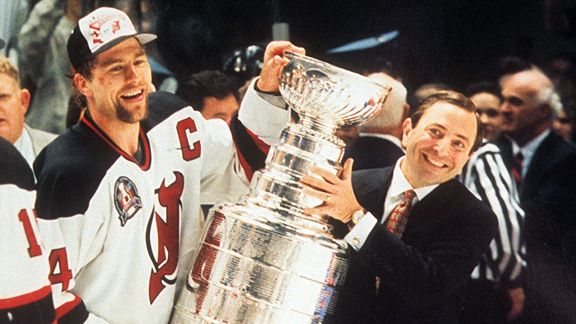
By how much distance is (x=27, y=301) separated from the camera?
259 cm

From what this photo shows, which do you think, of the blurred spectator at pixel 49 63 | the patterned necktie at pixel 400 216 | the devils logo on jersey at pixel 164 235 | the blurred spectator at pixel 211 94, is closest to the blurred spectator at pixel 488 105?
the patterned necktie at pixel 400 216

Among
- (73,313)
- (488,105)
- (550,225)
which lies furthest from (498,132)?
(73,313)

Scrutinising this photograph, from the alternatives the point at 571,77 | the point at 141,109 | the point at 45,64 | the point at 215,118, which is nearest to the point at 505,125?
the point at 571,77

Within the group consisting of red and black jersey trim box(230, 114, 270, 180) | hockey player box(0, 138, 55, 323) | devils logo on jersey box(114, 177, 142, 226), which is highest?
red and black jersey trim box(230, 114, 270, 180)

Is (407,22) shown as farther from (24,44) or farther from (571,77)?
(24,44)

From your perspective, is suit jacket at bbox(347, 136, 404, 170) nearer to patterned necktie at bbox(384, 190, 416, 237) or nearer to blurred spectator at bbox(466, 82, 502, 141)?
patterned necktie at bbox(384, 190, 416, 237)

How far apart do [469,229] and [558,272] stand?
361 mm

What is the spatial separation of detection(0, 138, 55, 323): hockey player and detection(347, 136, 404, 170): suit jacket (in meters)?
0.90

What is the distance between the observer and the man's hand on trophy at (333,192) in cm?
263

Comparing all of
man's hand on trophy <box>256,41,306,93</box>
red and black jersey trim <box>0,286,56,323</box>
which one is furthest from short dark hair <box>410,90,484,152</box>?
red and black jersey trim <box>0,286,56,323</box>

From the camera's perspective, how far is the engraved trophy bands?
102 inches

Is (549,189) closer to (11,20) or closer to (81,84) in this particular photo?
(81,84)

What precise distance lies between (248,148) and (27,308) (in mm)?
729

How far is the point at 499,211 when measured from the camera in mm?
2902
